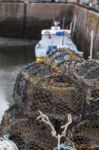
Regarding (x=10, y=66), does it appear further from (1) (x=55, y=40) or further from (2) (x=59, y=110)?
(2) (x=59, y=110)

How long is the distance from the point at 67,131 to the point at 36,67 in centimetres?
128

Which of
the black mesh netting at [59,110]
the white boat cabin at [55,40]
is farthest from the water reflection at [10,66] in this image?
the black mesh netting at [59,110]

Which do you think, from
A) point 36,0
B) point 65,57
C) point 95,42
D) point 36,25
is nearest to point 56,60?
point 65,57

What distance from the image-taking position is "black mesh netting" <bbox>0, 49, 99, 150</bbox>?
13.8 feet

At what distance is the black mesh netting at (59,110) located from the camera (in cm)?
421

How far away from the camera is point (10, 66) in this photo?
1423 centimetres

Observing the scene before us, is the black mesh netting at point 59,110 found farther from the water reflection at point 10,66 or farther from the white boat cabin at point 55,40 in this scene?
the white boat cabin at point 55,40

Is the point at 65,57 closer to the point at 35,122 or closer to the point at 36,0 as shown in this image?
the point at 35,122

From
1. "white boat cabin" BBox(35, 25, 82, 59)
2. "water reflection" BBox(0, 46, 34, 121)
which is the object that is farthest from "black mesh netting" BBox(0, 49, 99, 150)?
"white boat cabin" BBox(35, 25, 82, 59)

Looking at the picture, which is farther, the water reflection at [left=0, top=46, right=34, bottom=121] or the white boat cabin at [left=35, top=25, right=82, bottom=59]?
the white boat cabin at [left=35, top=25, right=82, bottom=59]

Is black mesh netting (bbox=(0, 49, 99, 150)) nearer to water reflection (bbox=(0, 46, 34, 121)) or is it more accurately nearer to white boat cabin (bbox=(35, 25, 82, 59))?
water reflection (bbox=(0, 46, 34, 121))

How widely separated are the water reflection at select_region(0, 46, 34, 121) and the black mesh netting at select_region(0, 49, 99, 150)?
2848mm

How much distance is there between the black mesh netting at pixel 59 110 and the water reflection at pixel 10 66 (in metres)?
2.85

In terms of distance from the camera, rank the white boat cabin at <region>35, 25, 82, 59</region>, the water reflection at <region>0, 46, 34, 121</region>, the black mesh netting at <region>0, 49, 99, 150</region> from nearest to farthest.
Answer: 1. the black mesh netting at <region>0, 49, 99, 150</region>
2. the water reflection at <region>0, 46, 34, 121</region>
3. the white boat cabin at <region>35, 25, 82, 59</region>
